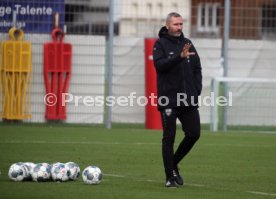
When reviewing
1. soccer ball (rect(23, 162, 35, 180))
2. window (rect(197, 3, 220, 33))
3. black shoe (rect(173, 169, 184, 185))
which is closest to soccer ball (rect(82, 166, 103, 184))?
soccer ball (rect(23, 162, 35, 180))

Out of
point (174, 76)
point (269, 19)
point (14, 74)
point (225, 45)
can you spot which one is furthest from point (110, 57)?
point (174, 76)

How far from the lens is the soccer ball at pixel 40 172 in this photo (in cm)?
1112

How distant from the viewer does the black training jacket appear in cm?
1116

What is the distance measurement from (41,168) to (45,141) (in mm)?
6083

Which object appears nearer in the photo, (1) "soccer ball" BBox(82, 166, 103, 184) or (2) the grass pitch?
(2) the grass pitch

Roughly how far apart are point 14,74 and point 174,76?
10784 mm

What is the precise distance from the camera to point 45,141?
56.4 ft

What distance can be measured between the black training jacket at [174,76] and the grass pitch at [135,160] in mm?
1107

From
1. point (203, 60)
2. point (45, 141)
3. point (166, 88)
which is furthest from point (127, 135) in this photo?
point (166, 88)

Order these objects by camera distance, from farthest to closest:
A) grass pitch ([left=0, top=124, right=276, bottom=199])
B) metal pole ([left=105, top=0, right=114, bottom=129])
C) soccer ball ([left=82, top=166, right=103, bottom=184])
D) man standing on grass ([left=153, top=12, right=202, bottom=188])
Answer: metal pole ([left=105, top=0, right=114, bottom=129]), man standing on grass ([left=153, top=12, right=202, bottom=188]), soccer ball ([left=82, top=166, right=103, bottom=184]), grass pitch ([left=0, top=124, right=276, bottom=199])

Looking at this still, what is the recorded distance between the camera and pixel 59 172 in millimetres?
11125

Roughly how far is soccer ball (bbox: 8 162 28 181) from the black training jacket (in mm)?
1907

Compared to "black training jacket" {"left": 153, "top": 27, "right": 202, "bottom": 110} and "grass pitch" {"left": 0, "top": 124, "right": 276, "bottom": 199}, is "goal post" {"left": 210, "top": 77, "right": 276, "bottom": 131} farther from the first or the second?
"black training jacket" {"left": 153, "top": 27, "right": 202, "bottom": 110}

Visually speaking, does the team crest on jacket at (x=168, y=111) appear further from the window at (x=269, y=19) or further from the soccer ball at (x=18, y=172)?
the window at (x=269, y=19)
